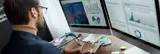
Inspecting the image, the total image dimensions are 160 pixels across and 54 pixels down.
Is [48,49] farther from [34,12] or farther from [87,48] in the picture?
[87,48]

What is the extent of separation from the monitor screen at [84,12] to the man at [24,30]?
427mm

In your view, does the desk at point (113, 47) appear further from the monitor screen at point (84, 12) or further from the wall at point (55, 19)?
the wall at point (55, 19)

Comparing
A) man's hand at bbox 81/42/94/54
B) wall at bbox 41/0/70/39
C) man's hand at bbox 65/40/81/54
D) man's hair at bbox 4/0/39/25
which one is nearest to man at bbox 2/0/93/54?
man's hair at bbox 4/0/39/25

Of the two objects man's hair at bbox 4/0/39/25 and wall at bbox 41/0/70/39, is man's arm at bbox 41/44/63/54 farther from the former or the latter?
wall at bbox 41/0/70/39

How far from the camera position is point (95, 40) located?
6.41 feet

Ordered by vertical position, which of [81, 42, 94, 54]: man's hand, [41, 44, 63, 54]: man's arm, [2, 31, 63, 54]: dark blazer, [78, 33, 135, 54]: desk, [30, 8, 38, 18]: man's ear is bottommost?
[78, 33, 135, 54]: desk

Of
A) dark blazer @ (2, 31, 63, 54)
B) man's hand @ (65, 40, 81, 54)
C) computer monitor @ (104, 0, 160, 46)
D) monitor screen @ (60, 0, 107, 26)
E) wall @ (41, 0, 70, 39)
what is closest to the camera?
computer monitor @ (104, 0, 160, 46)

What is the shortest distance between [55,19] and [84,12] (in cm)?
86

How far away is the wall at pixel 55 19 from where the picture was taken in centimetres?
251

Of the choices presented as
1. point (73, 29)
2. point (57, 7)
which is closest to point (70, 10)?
point (73, 29)

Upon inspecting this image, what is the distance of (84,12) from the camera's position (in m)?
1.80

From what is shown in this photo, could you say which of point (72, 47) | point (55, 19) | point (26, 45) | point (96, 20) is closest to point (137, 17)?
point (96, 20)

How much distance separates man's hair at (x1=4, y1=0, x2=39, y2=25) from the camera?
4.32ft

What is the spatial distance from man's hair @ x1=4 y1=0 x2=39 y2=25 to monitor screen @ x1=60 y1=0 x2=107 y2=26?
469 millimetres
